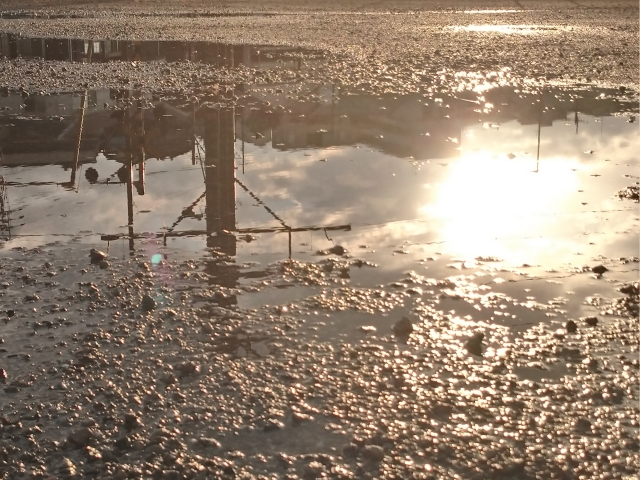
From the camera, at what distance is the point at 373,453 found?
12.3 feet

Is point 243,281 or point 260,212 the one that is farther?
point 260,212

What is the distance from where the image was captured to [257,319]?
5.20 meters

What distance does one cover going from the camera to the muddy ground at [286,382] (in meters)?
3.76

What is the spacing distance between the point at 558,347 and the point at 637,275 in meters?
1.52

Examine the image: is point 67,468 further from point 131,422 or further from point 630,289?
point 630,289

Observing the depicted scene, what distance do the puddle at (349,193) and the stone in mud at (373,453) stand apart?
4.23ft

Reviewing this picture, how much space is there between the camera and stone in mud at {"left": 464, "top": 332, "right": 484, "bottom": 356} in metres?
4.77

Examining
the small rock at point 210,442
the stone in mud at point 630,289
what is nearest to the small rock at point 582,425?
the small rock at point 210,442

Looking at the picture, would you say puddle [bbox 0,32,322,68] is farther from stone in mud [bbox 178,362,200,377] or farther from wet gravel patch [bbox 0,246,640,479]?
stone in mud [bbox 178,362,200,377]

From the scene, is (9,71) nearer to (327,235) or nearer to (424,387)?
(327,235)

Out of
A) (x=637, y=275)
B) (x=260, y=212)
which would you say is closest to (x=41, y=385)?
(x=260, y=212)

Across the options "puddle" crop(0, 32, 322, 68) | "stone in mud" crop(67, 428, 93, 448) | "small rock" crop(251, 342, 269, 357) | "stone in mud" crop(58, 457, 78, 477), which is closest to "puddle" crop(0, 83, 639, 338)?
"small rock" crop(251, 342, 269, 357)

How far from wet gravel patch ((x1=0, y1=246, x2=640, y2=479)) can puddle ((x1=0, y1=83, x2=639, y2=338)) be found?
1.15 feet

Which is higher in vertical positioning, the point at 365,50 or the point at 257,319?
the point at 365,50
